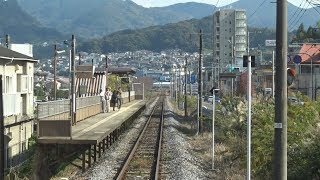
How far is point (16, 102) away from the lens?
952 inches

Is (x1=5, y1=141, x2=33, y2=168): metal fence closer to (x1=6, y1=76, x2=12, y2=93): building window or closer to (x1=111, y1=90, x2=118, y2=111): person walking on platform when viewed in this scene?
(x1=6, y1=76, x2=12, y2=93): building window

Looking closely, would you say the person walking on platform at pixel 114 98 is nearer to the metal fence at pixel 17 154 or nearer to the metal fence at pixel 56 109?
the metal fence at pixel 56 109

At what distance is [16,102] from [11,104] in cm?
92

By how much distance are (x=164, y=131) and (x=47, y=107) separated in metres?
13.6

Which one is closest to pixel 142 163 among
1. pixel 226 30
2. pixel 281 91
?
pixel 281 91

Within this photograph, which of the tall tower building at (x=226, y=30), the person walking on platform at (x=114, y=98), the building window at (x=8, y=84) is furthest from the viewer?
the tall tower building at (x=226, y=30)

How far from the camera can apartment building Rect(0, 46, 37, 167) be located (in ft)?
73.2

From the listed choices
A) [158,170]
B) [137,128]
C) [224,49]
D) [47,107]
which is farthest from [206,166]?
[224,49]

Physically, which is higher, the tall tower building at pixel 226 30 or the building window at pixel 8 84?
the tall tower building at pixel 226 30

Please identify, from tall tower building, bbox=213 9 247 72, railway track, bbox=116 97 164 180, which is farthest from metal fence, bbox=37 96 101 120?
tall tower building, bbox=213 9 247 72

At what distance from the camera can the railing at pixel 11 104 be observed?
73.0 ft

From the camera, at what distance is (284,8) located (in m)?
8.88

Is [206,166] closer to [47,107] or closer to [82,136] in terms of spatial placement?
[82,136]

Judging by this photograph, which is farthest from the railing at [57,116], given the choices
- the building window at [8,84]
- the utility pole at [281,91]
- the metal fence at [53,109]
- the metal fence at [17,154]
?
the utility pole at [281,91]
